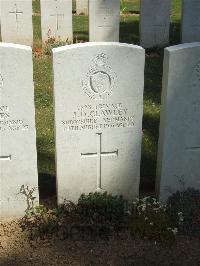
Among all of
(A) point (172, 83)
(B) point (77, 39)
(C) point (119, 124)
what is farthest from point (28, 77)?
(B) point (77, 39)

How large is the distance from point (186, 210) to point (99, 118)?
133 centimetres

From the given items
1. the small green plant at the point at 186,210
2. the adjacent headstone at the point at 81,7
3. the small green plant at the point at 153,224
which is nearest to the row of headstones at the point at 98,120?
the small green plant at the point at 186,210

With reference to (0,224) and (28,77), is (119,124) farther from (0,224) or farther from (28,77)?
(0,224)

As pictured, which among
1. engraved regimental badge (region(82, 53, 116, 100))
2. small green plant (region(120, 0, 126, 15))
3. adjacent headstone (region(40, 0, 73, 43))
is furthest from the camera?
small green plant (region(120, 0, 126, 15))

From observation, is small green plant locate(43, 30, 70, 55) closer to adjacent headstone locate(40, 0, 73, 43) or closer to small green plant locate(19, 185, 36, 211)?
adjacent headstone locate(40, 0, 73, 43)

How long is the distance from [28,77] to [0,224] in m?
1.62

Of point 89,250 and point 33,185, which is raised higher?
point 33,185

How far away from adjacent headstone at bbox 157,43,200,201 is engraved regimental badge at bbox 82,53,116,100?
0.57 m

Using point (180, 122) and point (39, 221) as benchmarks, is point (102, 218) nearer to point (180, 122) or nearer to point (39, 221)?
point (39, 221)

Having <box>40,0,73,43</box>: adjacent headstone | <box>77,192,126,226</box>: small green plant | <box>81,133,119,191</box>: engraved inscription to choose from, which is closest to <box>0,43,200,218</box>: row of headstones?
<box>81,133,119,191</box>: engraved inscription

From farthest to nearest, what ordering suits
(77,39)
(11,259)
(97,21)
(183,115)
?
(77,39), (97,21), (183,115), (11,259)

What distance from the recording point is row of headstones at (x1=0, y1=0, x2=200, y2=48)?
11805 mm

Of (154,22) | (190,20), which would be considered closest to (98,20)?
(154,22)

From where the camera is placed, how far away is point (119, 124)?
15.3ft
